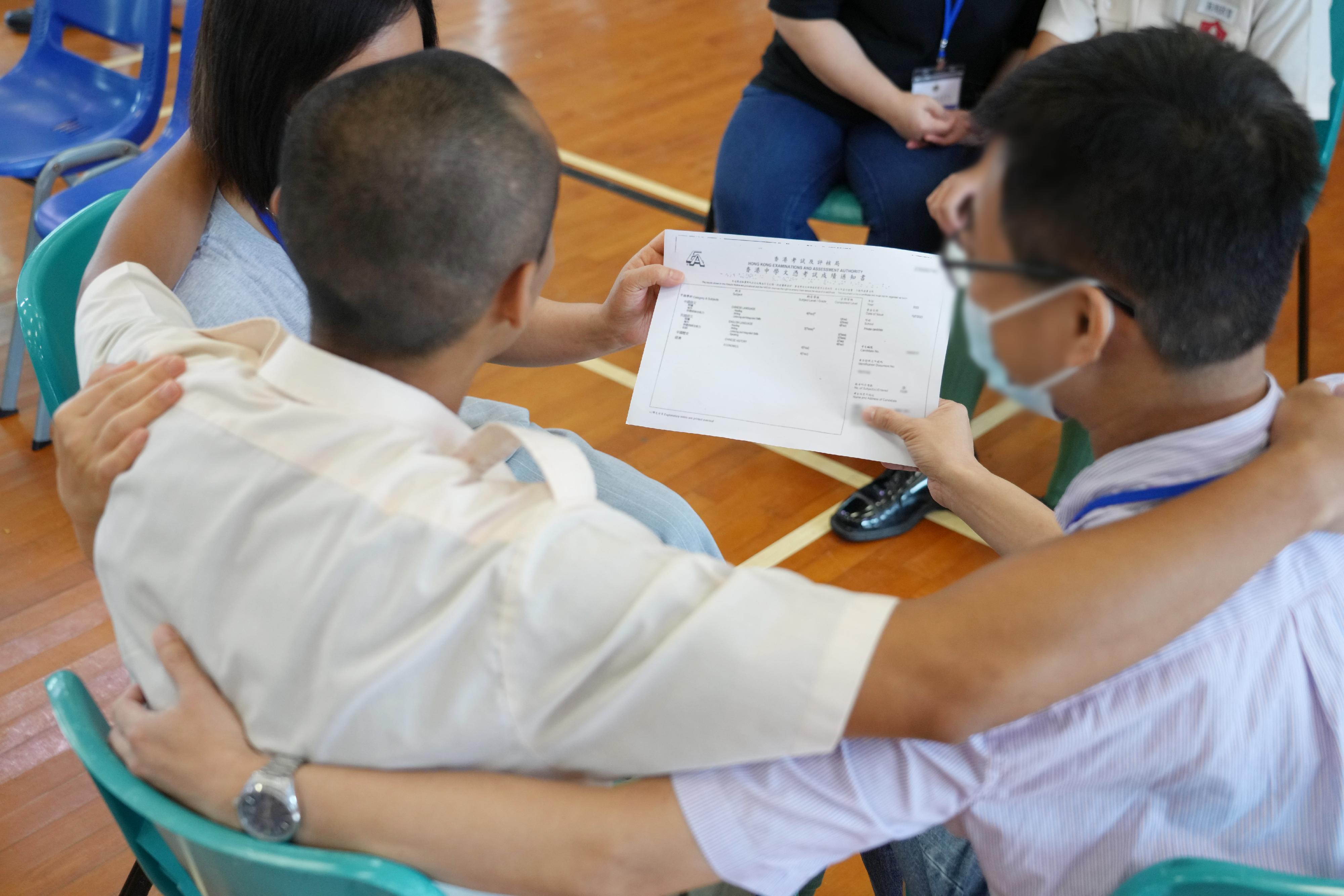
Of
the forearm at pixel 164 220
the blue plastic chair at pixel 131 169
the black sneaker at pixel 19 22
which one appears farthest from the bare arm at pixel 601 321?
the black sneaker at pixel 19 22

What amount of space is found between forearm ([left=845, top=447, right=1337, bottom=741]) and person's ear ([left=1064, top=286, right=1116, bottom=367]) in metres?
0.12

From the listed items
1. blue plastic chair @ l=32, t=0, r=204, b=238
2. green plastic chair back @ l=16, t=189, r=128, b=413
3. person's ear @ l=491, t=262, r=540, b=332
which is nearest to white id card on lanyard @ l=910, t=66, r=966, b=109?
blue plastic chair @ l=32, t=0, r=204, b=238

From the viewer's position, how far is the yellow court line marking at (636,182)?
12.3 feet

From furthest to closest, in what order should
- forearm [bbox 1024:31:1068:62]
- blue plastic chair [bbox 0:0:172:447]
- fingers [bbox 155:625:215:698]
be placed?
blue plastic chair [bbox 0:0:172:447], forearm [bbox 1024:31:1068:62], fingers [bbox 155:625:215:698]

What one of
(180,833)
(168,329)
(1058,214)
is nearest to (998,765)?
(1058,214)

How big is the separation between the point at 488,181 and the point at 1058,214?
1.40 feet

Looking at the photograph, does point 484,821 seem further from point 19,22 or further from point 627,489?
point 19,22

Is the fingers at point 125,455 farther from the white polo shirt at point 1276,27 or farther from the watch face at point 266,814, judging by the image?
the white polo shirt at point 1276,27

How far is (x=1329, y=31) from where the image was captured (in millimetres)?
2232

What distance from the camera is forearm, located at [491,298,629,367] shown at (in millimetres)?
1641

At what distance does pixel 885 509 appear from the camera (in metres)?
2.43

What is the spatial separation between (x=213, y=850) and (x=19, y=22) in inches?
222

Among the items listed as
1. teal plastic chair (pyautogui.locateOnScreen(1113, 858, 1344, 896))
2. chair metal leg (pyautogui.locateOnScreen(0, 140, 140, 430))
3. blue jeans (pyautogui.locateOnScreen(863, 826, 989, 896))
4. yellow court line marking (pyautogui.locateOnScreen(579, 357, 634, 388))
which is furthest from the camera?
yellow court line marking (pyautogui.locateOnScreen(579, 357, 634, 388))

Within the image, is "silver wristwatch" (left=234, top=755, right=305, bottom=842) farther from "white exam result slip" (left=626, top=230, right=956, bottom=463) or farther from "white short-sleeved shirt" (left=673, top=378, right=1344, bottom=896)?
"white exam result slip" (left=626, top=230, right=956, bottom=463)
